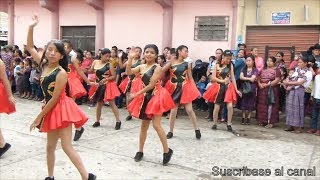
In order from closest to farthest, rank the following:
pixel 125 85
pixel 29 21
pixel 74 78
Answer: pixel 74 78, pixel 125 85, pixel 29 21

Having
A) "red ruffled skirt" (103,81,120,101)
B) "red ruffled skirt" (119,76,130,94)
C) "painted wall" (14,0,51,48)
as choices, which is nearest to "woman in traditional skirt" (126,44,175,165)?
"red ruffled skirt" (103,81,120,101)

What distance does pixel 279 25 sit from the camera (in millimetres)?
10055

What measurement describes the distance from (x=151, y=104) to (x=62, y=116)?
1449 mm

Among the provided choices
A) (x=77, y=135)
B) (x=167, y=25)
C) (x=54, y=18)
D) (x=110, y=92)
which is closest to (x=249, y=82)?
(x=110, y=92)

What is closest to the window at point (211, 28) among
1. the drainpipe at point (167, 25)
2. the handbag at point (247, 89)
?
the drainpipe at point (167, 25)

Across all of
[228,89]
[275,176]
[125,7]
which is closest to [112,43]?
[125,7]

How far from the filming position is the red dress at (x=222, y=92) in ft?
24.5

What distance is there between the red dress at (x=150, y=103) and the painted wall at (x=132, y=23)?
6.82 meters

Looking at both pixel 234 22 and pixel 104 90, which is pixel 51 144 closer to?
pixel 104 90

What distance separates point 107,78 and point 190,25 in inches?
193

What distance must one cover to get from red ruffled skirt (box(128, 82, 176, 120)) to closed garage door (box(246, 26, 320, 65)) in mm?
6081

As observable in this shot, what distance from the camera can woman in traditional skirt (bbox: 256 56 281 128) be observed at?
820cm

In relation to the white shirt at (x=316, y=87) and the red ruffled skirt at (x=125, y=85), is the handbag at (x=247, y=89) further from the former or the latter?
the red ruffled skirt at (x=125, y=85)

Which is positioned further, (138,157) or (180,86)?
(180,86)
